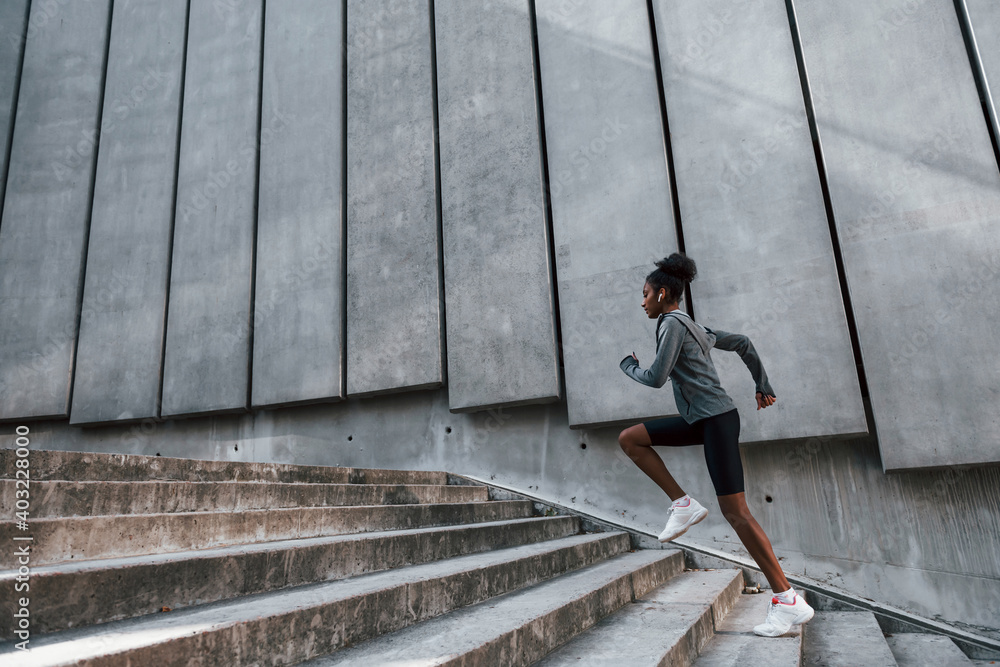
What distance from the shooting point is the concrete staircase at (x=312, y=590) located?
4.70ft

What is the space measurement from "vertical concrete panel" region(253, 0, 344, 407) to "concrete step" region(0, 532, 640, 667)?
14.1 feet

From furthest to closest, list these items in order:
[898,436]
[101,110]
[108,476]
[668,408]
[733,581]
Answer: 1. [101,110]
2. [668,408]
3. [898,436]
4. [733,581]
5. [108,476]

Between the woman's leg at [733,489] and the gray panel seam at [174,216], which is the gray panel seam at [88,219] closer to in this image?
the gray panel seam at [174,216]

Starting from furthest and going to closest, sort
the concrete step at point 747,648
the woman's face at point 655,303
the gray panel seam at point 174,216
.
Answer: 1. the gray panel seam at point 174,216
2. the woman's face at point 655,303
3. the concrete step at point 747,648

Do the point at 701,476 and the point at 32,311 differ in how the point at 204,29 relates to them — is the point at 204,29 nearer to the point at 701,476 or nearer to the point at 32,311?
the point at 32,311

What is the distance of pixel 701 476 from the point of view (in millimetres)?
5273

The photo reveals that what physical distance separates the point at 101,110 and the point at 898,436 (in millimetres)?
10026

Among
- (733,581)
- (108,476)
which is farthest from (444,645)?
(733,581)

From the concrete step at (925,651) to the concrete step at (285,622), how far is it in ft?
8.44

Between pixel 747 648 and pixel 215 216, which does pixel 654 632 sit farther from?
pixel 215 216

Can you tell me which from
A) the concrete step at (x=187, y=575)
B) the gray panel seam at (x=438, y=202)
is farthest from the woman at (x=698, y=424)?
the gray panel seam at (x=438, y=202)

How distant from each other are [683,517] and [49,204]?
351 inches

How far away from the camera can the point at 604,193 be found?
575 cm

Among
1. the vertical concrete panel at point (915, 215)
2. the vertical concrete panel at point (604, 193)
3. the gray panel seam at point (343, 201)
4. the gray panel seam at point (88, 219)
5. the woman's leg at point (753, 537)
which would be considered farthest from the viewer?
the gray panel seam at point (88, 219)
